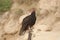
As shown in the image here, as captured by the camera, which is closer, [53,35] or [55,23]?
[53,35]

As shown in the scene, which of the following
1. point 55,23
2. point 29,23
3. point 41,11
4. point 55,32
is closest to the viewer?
point 29,23

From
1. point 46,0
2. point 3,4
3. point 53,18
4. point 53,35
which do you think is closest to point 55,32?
point 53,35

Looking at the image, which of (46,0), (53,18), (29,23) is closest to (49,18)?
(53,18)

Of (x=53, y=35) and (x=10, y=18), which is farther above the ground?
(x=10, y=18)

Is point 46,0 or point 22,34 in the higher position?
point 46,0

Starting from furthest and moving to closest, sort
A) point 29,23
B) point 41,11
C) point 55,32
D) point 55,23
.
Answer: point 41,11 < point 55,23 < point 55,32 < point 29,23

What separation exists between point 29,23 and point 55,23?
1195 millimetres

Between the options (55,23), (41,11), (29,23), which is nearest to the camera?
(29,23)

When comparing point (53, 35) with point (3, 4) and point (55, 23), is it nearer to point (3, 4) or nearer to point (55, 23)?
point (55, 23)

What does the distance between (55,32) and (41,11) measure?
1.19 meters

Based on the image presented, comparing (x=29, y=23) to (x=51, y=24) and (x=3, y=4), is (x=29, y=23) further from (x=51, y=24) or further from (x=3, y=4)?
(x=3, y=4)

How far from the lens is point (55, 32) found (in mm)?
7348

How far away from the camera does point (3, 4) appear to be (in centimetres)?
894

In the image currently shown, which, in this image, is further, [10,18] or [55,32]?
[10,18]
